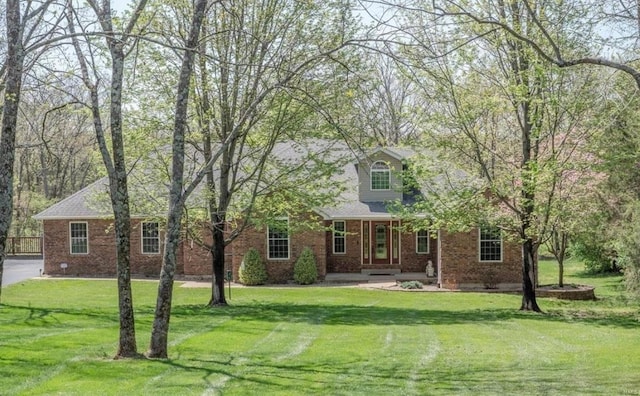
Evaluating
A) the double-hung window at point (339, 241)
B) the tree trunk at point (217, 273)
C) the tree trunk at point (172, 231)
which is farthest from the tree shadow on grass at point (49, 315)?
the double-hung window at point (339, 241)

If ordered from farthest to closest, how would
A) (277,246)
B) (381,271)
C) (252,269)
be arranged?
(381,271) → (277,246) → (252,269)

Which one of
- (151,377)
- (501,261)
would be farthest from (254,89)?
(501,261)

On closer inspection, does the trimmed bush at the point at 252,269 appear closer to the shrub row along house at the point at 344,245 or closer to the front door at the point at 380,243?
the shrub row along house at the point at 344,245

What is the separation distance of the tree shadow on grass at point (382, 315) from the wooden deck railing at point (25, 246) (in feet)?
83.0

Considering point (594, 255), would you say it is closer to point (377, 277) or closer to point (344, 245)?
point (377, 277)

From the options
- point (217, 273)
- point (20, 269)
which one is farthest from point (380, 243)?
point (20, 269)

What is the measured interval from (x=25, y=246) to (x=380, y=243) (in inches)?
958

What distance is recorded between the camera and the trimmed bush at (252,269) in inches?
1044

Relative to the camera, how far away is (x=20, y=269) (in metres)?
32.6

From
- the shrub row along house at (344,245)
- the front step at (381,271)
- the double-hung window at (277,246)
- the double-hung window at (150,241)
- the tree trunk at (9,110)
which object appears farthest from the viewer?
the double-hung window at (150,241)

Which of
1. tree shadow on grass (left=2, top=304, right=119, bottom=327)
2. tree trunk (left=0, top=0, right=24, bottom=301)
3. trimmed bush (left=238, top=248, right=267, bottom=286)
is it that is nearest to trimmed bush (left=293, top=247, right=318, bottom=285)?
trimmed bush (left=238, top=248, right=267, bottom=286)

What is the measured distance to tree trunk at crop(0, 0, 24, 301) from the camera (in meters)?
6.82

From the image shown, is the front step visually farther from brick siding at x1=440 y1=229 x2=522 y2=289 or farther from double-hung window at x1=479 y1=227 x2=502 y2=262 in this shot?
double-hung window at x1=479 y1=227 x2=502 y2=262

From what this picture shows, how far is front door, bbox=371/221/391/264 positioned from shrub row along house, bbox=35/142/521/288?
43 mm
